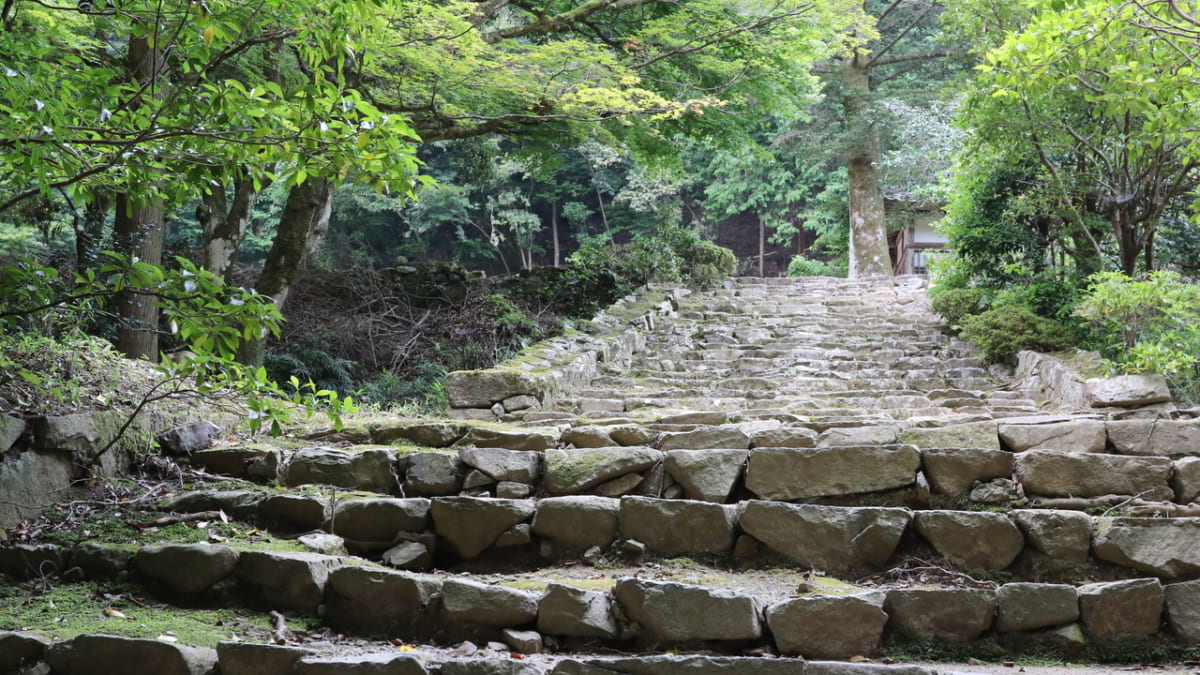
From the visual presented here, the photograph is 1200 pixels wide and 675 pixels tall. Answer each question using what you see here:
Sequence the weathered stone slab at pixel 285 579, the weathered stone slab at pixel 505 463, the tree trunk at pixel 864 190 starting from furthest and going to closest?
1. the tree trunk at pixel 864 190
2. the weathered stone slab at pixel 505 463
3. the weathered stone slab at pixel 285 579

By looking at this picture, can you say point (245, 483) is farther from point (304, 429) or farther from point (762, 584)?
point (762, 584)

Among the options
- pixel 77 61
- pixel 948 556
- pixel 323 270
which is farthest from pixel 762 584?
pixel 323 270

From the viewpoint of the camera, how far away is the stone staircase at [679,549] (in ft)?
10.0

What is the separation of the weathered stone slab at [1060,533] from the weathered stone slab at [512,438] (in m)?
2.32

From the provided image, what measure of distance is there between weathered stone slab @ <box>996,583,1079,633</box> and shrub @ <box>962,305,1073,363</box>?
4191 millimetres

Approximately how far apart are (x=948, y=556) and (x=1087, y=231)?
5022 mm

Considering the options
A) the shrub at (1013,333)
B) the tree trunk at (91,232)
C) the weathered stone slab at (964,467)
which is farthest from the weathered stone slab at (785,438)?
the tree trunk at (91,232)

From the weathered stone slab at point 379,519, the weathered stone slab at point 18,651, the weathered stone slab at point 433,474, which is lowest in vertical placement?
the weathered stone slab at point 18,651

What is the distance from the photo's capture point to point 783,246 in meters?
26.7

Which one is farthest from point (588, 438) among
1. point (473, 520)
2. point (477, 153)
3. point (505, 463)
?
point (477, 153)

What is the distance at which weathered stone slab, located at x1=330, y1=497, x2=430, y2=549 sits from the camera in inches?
155

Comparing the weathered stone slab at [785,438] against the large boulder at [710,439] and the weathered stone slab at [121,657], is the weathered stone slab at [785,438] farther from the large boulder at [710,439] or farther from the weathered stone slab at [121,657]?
the weathered stone slab at [121,657]

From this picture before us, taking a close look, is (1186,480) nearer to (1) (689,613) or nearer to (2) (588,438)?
(1) (689,613)

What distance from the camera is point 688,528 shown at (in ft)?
12.4
